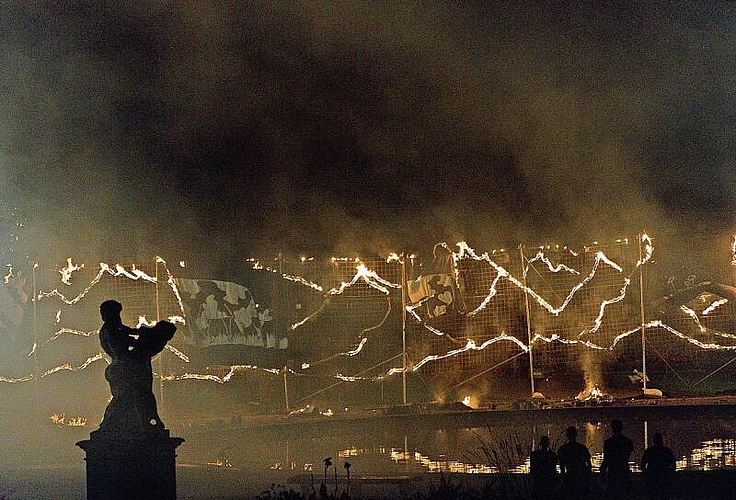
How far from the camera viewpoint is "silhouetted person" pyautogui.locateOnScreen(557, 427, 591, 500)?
30.0ft

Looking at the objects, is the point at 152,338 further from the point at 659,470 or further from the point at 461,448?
the point at 461,448

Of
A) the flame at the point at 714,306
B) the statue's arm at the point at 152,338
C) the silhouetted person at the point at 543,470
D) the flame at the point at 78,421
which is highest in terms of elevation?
the flame at the point at 714,306

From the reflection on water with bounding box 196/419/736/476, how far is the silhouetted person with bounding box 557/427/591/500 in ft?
8.01

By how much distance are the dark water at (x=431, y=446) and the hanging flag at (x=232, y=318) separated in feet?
11.2

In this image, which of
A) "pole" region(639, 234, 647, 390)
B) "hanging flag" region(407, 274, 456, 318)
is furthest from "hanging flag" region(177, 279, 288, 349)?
"pole" region(639, 234, 647, 390)

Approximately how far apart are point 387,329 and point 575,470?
10.9 meters

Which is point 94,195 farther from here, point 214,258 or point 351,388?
point 351,388

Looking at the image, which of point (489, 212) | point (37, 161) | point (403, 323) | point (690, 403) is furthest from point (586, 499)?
point (37, 161)

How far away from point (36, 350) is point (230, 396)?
3.66 meters

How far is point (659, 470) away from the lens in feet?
30.0

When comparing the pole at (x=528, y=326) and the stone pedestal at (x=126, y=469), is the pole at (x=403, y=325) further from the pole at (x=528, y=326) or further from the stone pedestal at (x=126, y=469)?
the stone pedestal at (x=126, y=469)

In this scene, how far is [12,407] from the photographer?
63.9ft

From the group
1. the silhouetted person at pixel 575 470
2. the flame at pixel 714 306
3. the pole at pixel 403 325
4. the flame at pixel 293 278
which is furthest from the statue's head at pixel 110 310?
the flame at pixel 714 306

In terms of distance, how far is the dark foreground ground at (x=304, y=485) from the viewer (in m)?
9.58
